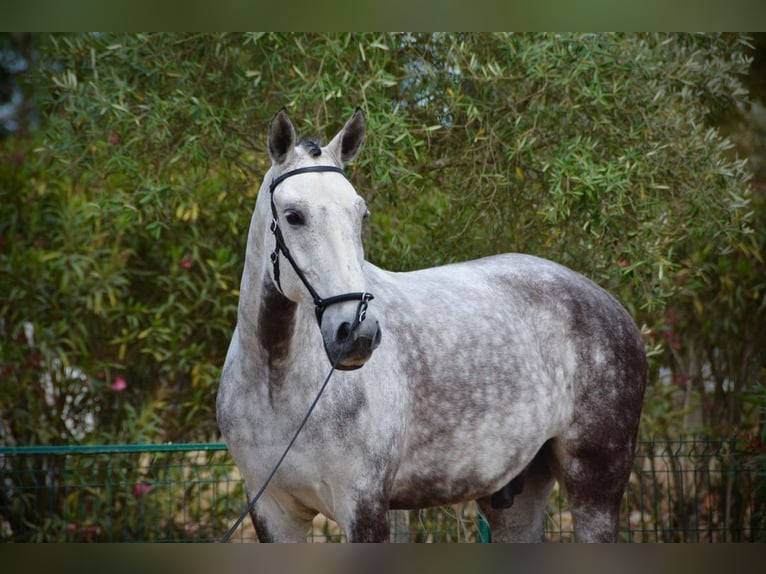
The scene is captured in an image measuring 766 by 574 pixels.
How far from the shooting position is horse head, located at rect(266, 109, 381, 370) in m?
2.55

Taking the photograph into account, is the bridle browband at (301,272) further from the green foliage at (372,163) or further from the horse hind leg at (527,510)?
the horse hind leg at (527,510)

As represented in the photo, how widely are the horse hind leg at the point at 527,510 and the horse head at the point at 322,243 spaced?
5.75 feet

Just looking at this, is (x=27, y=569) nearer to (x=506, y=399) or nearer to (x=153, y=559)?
(x=153, y=559)

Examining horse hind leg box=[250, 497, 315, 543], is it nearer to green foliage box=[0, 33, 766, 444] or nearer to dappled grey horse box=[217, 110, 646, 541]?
dappled grey horse box=[217, 110, 646, 541]

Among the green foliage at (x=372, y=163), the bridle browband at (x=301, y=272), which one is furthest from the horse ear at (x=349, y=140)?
the green foliage at (x=372, y=163)

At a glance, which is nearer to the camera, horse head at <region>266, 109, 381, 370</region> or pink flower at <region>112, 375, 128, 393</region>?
horse head at <region>266, 109, 381, 370</region>

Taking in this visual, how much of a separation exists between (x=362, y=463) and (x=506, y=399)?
0.76 metres

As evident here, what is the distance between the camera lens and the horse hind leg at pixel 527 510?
159 inches

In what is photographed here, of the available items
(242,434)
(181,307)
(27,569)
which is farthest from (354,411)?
(181,307)

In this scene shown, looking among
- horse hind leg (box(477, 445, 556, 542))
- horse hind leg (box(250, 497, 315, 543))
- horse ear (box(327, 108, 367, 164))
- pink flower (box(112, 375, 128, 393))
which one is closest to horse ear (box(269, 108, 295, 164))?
horse ear (box(327, 108, 367, 164))

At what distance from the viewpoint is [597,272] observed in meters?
5.02

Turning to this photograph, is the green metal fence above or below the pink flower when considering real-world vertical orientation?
below

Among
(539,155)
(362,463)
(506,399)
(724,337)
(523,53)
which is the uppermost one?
(523,53)

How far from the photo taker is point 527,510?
405 centimetres
